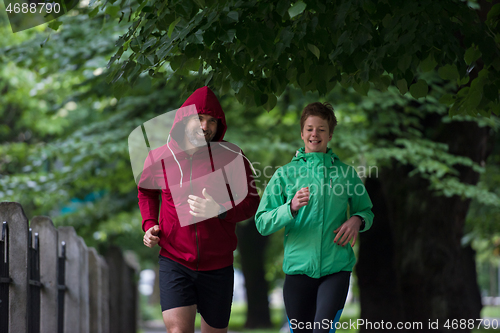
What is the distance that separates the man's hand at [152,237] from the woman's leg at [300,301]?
86 centimetres

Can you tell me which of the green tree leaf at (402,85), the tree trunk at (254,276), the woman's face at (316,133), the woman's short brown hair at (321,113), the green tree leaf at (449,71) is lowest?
the tree trunk at (254,276)

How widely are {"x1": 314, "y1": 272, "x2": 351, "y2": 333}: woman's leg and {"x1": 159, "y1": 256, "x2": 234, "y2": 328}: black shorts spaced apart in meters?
0.62

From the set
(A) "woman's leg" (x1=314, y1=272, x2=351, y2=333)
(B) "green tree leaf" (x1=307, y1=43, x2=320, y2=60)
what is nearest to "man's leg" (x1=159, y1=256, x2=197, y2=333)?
(A) "woman's leg" (x1=314, y1=272, x2=351, y2=333)

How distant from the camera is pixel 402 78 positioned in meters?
3.97

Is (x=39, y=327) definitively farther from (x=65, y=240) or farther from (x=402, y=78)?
(x=402, y=78)

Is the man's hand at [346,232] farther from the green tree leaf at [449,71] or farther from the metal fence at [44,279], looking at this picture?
the metal fence at [44,279]

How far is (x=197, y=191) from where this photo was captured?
3783 mm

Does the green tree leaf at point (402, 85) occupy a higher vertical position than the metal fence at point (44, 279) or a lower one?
higher

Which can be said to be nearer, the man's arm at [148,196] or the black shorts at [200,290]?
the black shorts at [200,290]

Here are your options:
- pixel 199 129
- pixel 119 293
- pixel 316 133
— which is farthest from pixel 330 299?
pixel 119 293

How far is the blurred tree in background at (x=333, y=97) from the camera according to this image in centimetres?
364

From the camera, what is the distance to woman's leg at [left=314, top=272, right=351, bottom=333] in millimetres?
3521

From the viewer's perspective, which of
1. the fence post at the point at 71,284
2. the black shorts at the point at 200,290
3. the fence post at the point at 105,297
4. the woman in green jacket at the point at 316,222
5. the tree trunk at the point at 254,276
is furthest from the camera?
the tree trunk at the point at 254,276

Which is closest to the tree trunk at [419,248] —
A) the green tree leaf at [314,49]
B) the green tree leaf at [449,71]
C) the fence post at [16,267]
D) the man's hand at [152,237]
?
the green tree leaf at [449,71]
